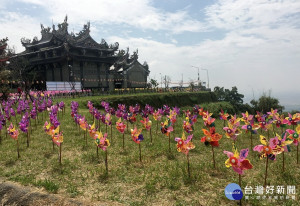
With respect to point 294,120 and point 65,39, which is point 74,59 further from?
point 294,120

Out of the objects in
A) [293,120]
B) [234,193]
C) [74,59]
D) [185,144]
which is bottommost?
[234,193]

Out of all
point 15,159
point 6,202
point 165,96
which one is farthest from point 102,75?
point 6,202

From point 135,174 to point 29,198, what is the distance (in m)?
2.34

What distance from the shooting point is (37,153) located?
7234 millimetres

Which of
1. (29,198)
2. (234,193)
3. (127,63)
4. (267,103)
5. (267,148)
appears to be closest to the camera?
(234,193)

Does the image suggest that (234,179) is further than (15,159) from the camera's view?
No

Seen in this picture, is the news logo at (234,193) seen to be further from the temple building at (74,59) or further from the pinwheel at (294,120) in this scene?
the temple building at (74,59)

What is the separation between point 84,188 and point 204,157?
3.67m

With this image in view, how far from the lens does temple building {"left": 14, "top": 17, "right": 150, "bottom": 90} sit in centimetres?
3291

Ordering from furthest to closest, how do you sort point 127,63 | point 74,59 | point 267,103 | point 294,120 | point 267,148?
point 127,63
point 267,103
point 74,59
point 294,120
point 267,148

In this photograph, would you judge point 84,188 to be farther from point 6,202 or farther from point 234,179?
Answer: point 234,179

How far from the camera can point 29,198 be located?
14.2 feet

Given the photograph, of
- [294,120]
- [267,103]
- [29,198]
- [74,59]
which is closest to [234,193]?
[29,198]

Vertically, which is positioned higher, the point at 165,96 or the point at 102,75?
the point at 102,75
